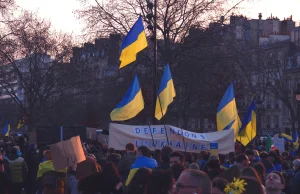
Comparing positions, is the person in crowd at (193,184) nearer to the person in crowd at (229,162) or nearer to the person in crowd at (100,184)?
the person in crowd at (100,184)

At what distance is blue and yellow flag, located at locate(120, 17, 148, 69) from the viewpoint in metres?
18.3

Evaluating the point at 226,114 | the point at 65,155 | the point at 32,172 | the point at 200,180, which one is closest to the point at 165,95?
the point at 226,114

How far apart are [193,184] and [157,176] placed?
0.74 m

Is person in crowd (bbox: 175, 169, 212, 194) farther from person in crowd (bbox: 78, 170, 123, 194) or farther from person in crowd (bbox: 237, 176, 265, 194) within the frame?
person in crowd (bbox: 78, 170, 123, 194)

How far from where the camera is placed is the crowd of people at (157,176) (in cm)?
616

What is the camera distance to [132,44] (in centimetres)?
1845

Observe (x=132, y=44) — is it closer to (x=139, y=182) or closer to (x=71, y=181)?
(x=71, y=181)

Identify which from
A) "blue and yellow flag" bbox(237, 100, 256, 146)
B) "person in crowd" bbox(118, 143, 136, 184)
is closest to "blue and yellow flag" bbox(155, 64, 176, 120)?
"blue and yellow flag" bbox(237, 100, 256, 146)

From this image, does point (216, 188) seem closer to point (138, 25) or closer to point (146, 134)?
point (146, 134)

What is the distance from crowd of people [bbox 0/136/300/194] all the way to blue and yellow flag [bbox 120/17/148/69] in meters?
2.43

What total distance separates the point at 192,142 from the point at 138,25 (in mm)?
3187

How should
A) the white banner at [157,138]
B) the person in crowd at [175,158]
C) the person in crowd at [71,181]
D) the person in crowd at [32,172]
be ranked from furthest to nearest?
the person in crowd at [32,172] → the white banner at [157,138] → the person in crowd at [175,158] → the person in crowd at [71,181]

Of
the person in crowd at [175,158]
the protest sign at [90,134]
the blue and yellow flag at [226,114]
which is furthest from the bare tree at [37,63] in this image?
the person in crowd at [175,158]

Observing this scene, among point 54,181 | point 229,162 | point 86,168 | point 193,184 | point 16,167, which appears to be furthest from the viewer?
point 16,167
